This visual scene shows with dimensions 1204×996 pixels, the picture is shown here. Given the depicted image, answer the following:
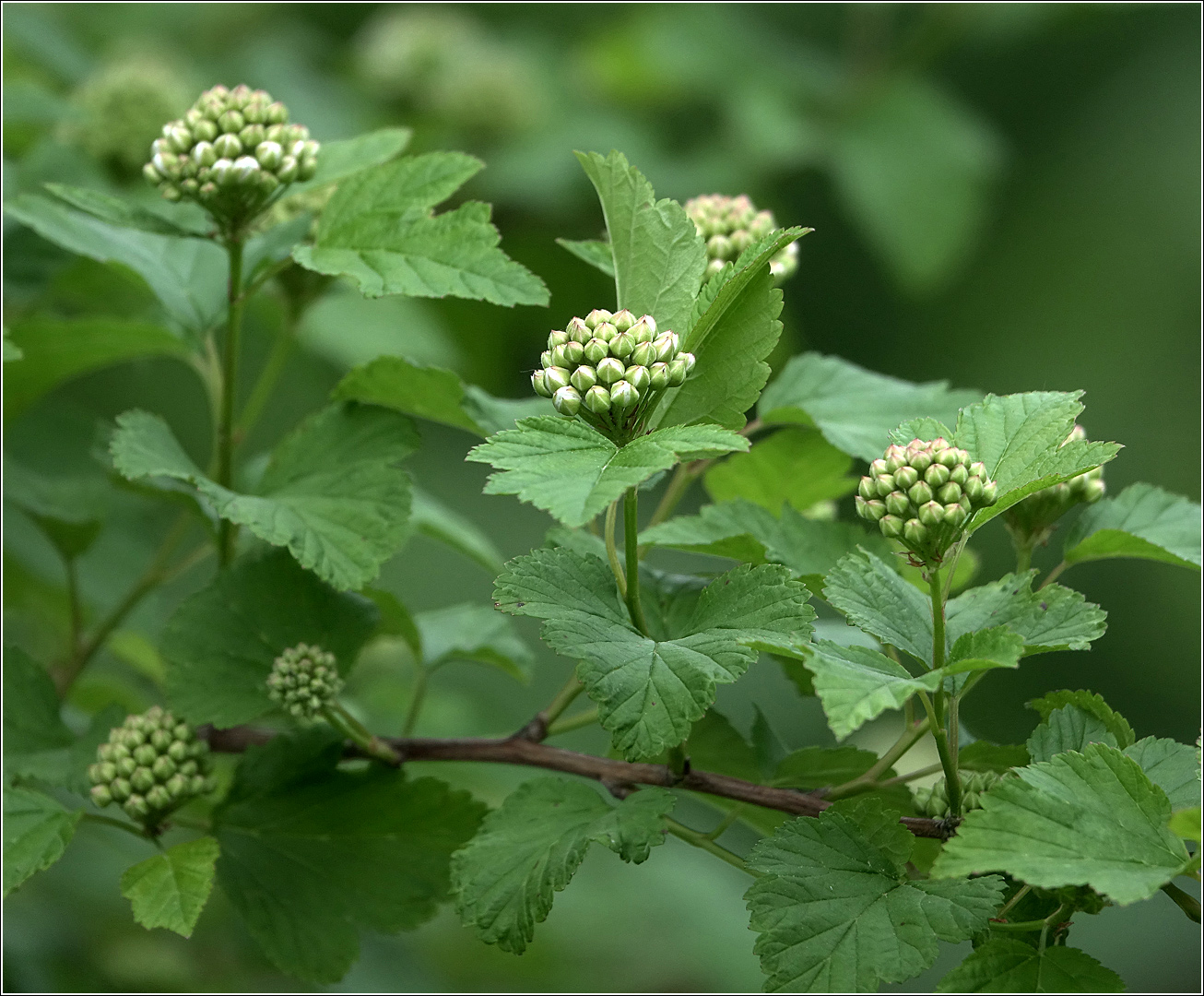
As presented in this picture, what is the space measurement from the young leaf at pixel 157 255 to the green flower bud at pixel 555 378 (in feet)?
1.77

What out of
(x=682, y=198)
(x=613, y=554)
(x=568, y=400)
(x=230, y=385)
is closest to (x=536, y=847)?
(x=613, y=554)

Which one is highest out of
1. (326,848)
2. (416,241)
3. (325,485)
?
(416,241)

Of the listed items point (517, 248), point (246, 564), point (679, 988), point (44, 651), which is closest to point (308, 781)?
point (246, 564)

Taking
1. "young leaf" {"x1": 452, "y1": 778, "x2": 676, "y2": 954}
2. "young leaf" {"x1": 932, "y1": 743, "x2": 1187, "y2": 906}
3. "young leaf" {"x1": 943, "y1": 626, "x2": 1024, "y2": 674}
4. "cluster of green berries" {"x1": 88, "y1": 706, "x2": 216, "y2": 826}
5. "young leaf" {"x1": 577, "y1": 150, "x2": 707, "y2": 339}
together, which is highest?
"young leaf" {"x1": 577, "y1": 150, "x2": 707, "y2": 339}

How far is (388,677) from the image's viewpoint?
2.05 meters

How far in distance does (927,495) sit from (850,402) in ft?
1.14

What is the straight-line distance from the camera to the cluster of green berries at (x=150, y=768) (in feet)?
3.17

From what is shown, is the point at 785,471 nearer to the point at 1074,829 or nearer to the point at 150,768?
the point at 1074,829

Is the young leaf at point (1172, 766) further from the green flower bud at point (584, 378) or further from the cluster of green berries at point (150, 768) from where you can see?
the cluster of green berries at point (150, 768)

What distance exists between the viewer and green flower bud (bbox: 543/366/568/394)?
75 cm

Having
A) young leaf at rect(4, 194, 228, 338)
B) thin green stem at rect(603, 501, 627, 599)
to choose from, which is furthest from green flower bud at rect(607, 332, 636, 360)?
young leaf at rect(4, 194, 228, 338)

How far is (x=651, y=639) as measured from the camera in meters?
0.79

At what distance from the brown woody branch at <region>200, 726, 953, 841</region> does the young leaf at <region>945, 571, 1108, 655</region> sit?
0.14 metres

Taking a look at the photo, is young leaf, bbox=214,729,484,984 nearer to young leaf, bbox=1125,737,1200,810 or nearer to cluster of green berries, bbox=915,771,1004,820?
cluster of green berries, bbox=915,771,1004,820
